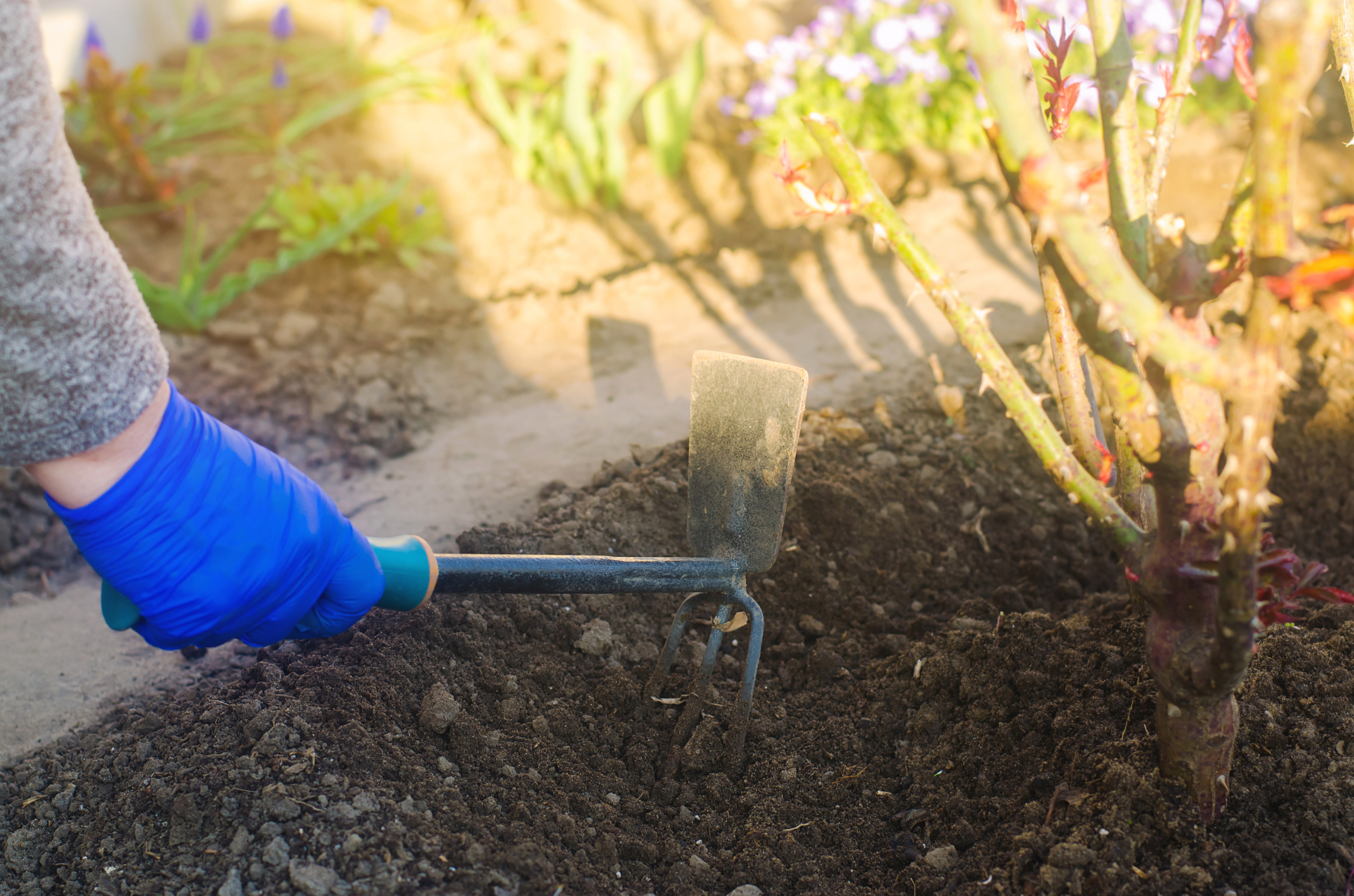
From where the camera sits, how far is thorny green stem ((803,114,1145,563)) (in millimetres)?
1100

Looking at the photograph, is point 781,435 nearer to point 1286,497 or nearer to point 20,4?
point 20,4

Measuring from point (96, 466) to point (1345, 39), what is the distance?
75.2 inches

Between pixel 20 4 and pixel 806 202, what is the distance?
956 millimetres

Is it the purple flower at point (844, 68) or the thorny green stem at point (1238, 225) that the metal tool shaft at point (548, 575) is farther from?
the purple flower at point (844, 68)

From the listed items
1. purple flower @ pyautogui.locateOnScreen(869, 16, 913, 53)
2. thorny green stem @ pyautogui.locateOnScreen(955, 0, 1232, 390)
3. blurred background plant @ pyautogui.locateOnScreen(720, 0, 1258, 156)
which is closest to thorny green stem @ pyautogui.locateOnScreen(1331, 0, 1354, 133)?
thorny green stem @ pyautogui.locateOnScreen(955, 0, 1232, 390)

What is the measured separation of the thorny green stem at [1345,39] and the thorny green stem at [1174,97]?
252mm

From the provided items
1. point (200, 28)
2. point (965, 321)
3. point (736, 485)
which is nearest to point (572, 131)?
point (200, 28)

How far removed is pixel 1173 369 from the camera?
1001 millimetres

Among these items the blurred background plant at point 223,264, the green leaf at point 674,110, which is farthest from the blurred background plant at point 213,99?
the green leaf at point 674,110

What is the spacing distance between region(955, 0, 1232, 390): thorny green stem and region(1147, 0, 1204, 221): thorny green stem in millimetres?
282

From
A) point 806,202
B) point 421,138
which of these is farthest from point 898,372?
point 421,138

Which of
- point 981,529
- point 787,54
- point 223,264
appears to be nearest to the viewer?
point 981,529

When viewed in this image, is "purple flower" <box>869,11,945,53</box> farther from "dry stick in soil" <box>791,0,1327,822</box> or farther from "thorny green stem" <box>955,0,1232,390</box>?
"thorny green stem" <box>955,0,1232,390</box>

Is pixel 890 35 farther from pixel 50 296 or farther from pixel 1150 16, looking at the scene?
Result: pixel 50 296
